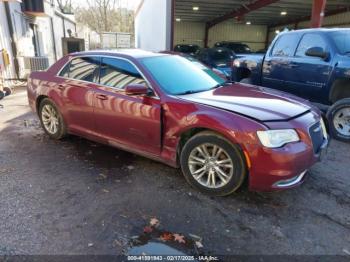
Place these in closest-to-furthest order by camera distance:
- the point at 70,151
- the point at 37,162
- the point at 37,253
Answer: the point at 37,253 → the point at 37,162 → the point at 70,151

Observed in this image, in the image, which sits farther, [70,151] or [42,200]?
[70,151]

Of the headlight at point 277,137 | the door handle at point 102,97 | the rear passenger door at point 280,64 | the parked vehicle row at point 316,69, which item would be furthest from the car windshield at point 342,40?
the door handle at point 102,97

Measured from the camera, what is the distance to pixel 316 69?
580cm

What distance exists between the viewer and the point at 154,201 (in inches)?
133

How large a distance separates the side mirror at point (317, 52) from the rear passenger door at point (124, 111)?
3750mm

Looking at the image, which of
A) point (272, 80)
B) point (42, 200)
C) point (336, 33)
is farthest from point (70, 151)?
point (336, 33)

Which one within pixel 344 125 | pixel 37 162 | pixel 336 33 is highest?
Answer: pixel 336 33

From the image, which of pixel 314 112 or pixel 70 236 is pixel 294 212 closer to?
pixel 314 112

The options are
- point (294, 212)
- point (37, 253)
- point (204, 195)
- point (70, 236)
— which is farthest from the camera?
point (204, 195)

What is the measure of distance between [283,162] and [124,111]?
6.90 ft

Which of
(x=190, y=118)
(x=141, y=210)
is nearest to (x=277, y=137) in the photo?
(x=190, y=118)

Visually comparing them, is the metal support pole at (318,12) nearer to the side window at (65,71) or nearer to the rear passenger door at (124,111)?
the rear passenger door at (124,111)

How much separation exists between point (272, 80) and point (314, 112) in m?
3.32

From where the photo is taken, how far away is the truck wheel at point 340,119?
540 centimetres
